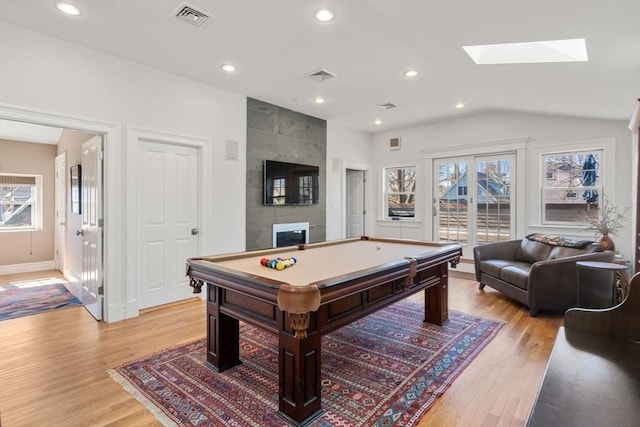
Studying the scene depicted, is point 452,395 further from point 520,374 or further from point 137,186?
point 137,186

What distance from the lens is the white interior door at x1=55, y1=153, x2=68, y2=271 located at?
5535mm

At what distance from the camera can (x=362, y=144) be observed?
6918 mm

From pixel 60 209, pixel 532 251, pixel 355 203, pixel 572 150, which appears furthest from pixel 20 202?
pixel 572 150

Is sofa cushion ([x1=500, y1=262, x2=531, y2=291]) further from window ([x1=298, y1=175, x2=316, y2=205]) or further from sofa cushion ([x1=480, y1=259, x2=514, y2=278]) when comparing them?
window ([x1=298, y1=175, x2=316, y2=205])

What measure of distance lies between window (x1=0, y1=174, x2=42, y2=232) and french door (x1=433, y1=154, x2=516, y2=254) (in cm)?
756

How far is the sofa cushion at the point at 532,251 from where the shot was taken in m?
4.35

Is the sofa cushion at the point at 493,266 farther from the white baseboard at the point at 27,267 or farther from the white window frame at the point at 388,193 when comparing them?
the white baseboard at the point at 27,267

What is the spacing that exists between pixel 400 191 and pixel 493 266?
2.78m

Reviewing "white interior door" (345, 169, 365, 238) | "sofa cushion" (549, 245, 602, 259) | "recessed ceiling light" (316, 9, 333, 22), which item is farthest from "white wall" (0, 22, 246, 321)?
"sofa cushion" (549, 245, 602, 259)

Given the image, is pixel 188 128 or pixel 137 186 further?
pixel 188 128

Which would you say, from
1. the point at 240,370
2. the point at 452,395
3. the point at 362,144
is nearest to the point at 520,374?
the point at 452,395

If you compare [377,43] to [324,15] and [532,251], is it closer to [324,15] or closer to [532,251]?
[324,15]

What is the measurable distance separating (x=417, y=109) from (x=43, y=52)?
473 cm

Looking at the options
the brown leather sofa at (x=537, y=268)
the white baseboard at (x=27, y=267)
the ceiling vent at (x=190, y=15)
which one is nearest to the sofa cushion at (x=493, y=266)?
the brown leather sofa at (x=537, y=268)
